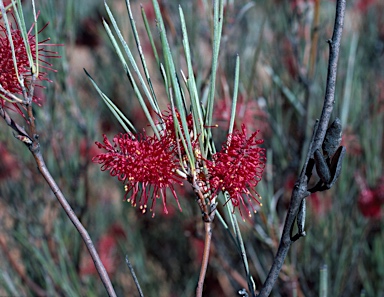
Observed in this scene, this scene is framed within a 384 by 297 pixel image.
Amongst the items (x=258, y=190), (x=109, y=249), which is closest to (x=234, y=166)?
(x=258, y=190)

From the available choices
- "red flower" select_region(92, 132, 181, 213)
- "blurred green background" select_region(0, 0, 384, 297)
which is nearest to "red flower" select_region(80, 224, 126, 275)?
"blurred green background" select_region(0, 0, 384, 297)

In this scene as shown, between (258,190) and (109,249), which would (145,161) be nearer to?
(258,190)

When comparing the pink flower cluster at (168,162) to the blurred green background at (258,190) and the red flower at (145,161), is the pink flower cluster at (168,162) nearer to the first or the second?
the red flower at (145,161)

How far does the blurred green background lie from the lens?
0.88 meters

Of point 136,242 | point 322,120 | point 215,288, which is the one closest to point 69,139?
point 136,242

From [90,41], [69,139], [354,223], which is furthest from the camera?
[90,41]

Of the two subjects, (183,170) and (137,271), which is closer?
(183,170)

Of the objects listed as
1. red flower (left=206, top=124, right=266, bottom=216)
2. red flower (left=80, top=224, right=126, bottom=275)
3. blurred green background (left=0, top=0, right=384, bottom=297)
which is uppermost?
red flower (left=206, top=124, right=266, bottom=216)

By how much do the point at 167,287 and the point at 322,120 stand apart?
1.23 metres

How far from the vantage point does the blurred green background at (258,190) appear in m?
0.88

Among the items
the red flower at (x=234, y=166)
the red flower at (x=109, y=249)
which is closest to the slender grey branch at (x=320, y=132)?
the red flower at (x=234, y=166)

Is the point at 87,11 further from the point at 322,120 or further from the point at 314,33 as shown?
the point at 322,120

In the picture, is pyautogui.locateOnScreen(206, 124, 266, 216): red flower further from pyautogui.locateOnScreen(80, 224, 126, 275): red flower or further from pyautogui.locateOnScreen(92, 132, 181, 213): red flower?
pyautogui.locateOnScreen(80, 224, 126, 275): red flower

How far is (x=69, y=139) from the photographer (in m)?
1.19
